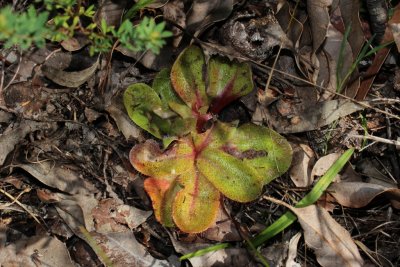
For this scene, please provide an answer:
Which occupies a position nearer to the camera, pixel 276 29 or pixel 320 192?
pixel 320 192

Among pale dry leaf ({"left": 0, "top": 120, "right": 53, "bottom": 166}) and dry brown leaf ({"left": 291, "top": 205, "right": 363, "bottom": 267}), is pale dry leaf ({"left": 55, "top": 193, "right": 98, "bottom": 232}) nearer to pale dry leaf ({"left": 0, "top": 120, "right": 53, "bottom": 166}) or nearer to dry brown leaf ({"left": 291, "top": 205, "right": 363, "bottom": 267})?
pale dry leaf ({"left": 0, "top": 120, "right": 53, "bottom": 166})

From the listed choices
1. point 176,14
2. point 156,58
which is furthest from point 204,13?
point 156,58

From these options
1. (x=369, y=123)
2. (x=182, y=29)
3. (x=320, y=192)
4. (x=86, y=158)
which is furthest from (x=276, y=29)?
(x=86, y=158)

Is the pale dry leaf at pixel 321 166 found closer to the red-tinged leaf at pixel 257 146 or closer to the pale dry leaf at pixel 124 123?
the red-tinged leaf at pixel 257 146

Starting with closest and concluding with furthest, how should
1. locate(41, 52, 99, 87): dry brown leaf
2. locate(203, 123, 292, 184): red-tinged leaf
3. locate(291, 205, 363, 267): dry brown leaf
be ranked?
locate(291, 205, 363, 267): dry brown leaf, locate(203, 123, 292, 184): red-tinged leaf, locate(41, 52, 99, 87): dry brown leaf

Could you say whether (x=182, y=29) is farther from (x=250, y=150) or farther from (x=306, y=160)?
(x=306, y=160)

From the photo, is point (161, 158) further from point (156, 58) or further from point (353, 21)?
point (353, 21)

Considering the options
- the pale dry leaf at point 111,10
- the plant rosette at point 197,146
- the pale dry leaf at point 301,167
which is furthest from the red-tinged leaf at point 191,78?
the pale dry leaf at point 301,167

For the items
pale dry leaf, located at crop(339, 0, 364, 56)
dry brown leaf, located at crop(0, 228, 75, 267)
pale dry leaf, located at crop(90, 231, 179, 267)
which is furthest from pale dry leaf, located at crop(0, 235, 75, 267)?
pale dry leaf, located at crop(339, 0, 364, 56)
